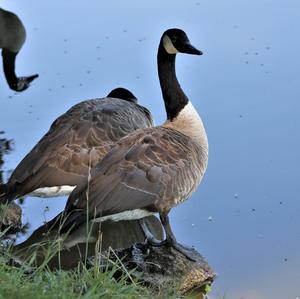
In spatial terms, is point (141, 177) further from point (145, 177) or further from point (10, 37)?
point (10, 37)

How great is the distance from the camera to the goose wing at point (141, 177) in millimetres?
5785

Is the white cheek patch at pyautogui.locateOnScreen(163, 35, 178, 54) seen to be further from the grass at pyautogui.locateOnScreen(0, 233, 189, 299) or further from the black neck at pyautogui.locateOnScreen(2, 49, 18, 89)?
the black neck at pyautogui.locateOnScreen(2, 49, 18, 89)

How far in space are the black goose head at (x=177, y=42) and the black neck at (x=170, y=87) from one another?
0.10m

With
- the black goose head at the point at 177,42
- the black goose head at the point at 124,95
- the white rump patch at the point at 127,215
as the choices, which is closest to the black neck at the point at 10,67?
the black goose head at the point at 124,95

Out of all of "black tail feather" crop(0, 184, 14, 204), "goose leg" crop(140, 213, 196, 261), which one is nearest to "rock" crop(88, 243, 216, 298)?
"goose leg" crop(140, 213, 196, 261)

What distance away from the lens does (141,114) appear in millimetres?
7855

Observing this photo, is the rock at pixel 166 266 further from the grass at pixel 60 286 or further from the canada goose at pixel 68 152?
the grass at pixel 60 286

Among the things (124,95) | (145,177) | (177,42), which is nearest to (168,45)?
(177,42)

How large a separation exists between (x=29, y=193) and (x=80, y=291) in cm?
230

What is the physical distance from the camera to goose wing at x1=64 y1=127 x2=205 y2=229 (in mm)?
5785

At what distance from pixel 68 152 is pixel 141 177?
107cm

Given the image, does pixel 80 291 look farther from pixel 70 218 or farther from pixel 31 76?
pixel 31 76

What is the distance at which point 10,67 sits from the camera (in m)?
11.7

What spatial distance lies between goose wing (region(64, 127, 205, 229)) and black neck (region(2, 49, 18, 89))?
5.12 meters
